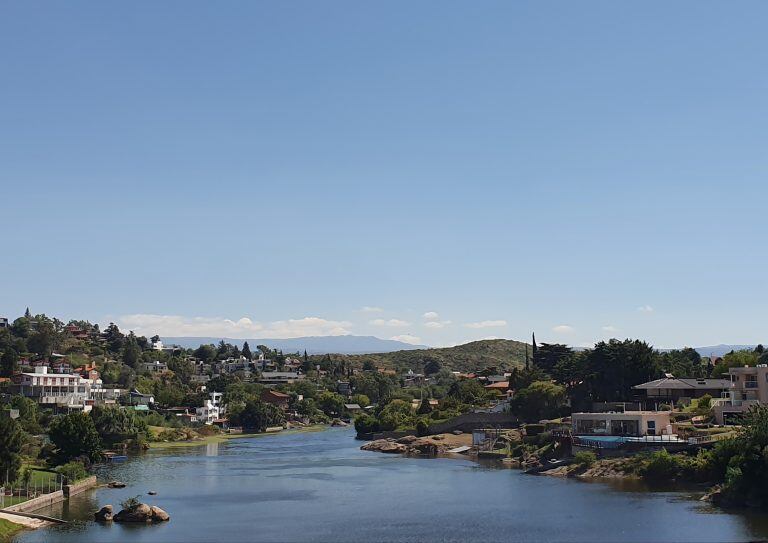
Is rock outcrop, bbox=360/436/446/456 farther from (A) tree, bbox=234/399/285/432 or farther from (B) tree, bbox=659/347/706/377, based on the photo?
(A) tree, bbox=234/399/285/432

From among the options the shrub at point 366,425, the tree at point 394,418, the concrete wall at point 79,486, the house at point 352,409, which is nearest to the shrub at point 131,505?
the concrete wall at point 79,486

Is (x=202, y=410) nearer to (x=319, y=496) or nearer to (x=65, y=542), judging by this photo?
(x=319, y=496)

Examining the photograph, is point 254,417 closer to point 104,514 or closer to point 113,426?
point 113,426

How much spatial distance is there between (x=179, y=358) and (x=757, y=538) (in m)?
137

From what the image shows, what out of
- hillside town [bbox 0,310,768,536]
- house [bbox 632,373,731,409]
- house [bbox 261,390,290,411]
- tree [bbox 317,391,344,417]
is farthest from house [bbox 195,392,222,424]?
house [bbox 632,373,731,409]

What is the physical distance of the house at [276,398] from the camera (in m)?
142

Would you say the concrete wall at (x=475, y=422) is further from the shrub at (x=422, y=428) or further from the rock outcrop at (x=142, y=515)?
the rock outcrop at (x=142, y=515)

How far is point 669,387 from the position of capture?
76625 mm

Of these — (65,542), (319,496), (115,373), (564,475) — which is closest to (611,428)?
(564,475)

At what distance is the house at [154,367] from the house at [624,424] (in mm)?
92483

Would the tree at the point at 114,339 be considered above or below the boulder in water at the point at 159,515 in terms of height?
above

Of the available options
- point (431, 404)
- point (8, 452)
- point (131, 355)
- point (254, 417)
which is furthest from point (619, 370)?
point (131, 355)

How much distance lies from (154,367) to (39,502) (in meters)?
106

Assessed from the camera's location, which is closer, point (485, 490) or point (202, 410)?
point (485, 490)
